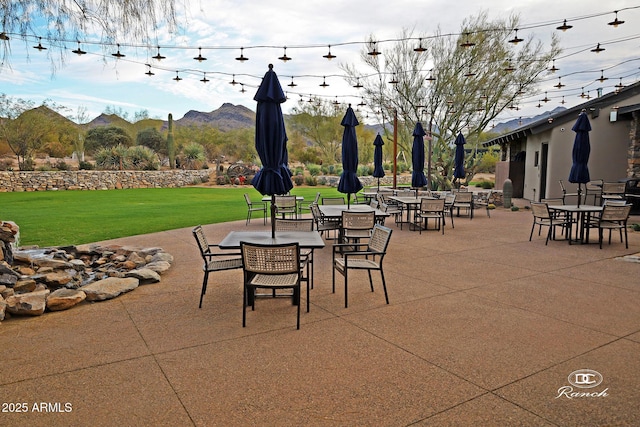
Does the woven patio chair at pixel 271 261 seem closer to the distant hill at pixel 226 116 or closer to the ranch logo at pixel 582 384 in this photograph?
the ranch logo at pixel 582 384

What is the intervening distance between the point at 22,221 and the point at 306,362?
1206 cm

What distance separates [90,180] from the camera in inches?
1079

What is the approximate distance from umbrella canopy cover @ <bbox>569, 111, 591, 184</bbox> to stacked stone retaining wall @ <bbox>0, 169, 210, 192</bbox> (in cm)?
2574

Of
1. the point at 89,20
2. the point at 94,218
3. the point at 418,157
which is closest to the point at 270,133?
the point at 89,20

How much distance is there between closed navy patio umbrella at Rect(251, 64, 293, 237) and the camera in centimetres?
524

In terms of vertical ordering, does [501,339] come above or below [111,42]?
below

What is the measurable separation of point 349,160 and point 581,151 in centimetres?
497

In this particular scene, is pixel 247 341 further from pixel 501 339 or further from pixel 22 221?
pixel 22 221

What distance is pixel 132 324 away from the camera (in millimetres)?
4285

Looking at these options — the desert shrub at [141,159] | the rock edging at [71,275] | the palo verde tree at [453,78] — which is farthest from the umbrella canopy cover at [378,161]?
the desert shrub at [141,159]

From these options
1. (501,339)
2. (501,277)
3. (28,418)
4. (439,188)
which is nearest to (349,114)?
(501,277)

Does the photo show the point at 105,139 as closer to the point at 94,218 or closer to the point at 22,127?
the point at 22,127

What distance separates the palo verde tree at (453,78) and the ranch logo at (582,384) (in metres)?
16.6

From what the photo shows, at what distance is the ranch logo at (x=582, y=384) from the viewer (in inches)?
114
